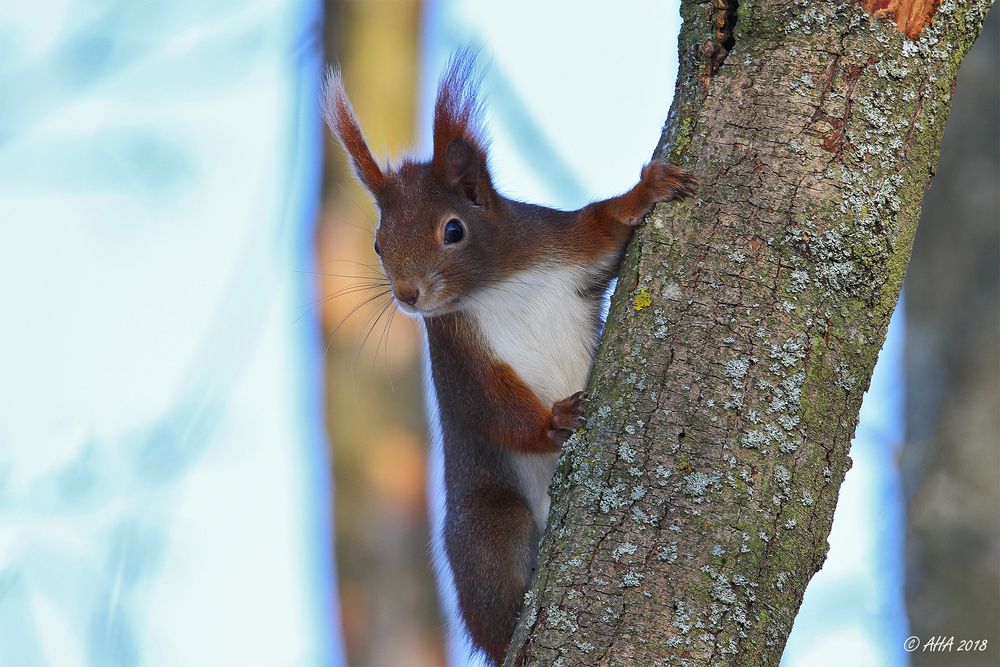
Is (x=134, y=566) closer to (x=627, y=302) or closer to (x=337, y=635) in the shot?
(x=337, y=635)

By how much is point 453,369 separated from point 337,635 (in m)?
2.27

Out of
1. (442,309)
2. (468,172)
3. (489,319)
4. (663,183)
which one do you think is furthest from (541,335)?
(663,183)

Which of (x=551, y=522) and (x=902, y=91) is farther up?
(x=902, y=91)

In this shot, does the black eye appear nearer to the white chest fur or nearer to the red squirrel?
the red squirrel

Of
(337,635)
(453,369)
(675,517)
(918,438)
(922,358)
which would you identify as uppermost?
(675,517)

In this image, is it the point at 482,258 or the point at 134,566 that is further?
the point at 134,566

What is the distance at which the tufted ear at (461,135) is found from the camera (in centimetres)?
272

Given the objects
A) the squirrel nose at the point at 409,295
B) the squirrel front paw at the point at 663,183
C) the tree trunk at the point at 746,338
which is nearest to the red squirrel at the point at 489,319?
the squirrel nose at the point at 409,295

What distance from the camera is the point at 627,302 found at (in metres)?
2.01

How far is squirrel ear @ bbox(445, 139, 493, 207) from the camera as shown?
291 cm

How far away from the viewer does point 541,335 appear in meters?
2.78

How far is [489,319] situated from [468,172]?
16.1 inches

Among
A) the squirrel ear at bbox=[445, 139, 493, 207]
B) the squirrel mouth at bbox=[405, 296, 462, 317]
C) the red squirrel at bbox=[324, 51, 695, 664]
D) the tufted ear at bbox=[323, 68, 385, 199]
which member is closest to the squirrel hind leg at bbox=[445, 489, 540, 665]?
the red squirrel at bbox=[324, 51, 695, 664]

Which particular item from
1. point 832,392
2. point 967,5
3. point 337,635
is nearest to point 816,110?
point 967,5
